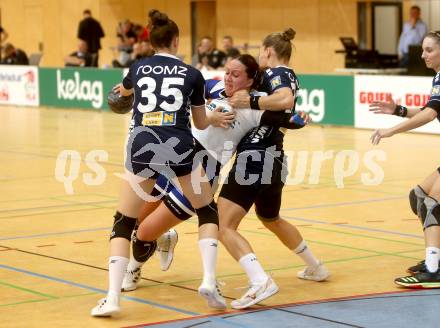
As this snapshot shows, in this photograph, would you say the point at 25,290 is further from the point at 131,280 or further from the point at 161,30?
the point at 161,30

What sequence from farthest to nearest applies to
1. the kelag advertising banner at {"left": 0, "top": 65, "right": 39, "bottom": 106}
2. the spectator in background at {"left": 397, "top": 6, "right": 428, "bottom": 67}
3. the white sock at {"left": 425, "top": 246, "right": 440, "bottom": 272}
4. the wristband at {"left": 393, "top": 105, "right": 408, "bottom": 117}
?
1. the kelag advertising banner at {"left": 0, "top": 65, "right": 39, "bottom": 106}
2. the spectator in background at {"left": 397, "top": 6, "right": 428, "bottom": 67}
3. the wristband at {"left": 393, "top": 105, "right": 408, "bottom": 117}
4. the white sock at {"left": 425, "top": 246, "right": 440, "bottom": 272}

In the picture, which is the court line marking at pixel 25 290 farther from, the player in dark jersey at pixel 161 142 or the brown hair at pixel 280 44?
the brown hair at pixel 280 44

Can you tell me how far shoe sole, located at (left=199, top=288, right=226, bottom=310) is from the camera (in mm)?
6641

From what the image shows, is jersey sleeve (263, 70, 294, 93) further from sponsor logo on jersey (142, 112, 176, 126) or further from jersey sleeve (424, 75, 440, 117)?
jersey sleeve (424, 75, 440, 117)

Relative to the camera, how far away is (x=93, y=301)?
7207mm

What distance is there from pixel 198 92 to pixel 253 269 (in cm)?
127

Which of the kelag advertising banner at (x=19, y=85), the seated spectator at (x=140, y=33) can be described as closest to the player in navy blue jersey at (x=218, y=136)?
the kelag advertising banner at (x=19, y=85)

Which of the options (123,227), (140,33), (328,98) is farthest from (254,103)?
(140,33)

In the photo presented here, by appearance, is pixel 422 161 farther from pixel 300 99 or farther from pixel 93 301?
pixel 93 301

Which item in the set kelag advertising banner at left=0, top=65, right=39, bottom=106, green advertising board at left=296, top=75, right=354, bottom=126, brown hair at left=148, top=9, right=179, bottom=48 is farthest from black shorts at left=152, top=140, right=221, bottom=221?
kelag advertising banner at left=0, top=65, right=39, bottom=106

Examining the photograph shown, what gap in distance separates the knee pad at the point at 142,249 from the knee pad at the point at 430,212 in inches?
80.3

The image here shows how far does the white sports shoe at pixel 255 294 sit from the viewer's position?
687 cm

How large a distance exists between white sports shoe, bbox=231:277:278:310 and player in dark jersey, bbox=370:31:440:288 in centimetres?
111

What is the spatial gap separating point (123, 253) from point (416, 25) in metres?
20.1
